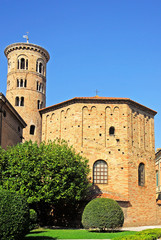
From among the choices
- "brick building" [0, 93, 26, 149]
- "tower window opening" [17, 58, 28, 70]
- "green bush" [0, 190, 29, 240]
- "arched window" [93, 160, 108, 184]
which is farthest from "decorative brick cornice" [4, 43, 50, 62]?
"green bush" [0, 190, 29, 240]

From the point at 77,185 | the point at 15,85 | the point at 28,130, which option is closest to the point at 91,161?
the point at 77,185

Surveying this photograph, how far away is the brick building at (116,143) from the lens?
2752 cm

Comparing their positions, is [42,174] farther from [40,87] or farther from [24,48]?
[24,48]

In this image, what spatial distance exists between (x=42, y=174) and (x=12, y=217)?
9.63 metres

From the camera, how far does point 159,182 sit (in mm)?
41125

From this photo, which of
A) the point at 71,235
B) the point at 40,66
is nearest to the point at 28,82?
the point at 40,66

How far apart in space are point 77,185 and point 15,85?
3084 centimetres

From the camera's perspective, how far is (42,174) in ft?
74.1

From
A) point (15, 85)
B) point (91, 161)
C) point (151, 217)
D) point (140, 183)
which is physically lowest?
point (151, 217)

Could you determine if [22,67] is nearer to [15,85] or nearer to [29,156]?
[15,85]

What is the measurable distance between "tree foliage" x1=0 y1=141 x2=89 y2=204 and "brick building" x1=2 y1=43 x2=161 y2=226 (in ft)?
13.9

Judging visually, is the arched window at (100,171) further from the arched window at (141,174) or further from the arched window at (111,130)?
the arched window at (141,174)

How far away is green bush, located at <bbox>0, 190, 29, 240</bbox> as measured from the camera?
12.7m

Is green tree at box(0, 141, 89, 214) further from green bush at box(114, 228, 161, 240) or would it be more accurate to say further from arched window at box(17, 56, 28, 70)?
arched window at box(17, 56, 28, 70)
